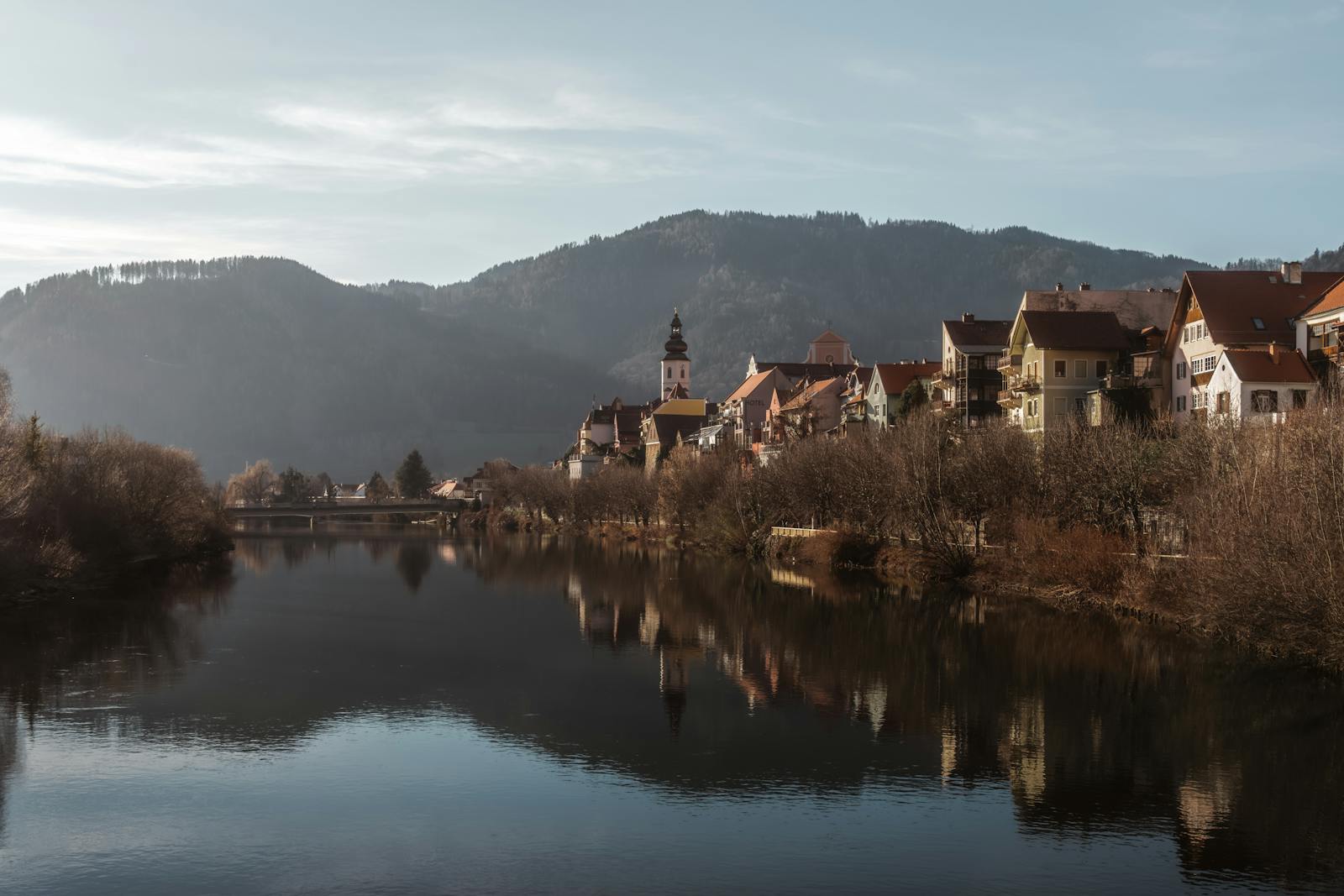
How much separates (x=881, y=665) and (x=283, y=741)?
2012 centimetres

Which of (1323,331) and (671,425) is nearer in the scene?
(1323,331)

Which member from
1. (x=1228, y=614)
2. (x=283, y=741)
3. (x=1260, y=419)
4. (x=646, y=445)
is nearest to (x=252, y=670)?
(x=283, y=741)

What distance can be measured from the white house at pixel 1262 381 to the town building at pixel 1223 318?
Answer: 2662mm

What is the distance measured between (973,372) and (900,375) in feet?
43.8

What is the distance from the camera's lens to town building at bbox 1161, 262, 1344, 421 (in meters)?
71.4

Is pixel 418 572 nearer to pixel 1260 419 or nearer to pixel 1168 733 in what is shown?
pixel 1260 419

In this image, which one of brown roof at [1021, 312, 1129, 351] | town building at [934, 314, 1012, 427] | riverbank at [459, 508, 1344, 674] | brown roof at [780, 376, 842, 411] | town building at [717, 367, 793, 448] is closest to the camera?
riverbank at [459, 508, 1344, 674]

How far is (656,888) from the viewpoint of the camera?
21.7 m

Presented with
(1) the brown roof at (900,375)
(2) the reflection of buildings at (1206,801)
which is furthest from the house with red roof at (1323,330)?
(2) the reflection of buildings at (1206,801)

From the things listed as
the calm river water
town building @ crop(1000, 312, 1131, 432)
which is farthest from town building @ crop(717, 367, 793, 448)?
the calm river water

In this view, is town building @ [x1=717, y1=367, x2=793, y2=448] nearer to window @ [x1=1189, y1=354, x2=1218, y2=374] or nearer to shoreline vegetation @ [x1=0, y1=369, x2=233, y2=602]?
shoreline vegetation @ [x1=0, y1=369, x2=233, y2=602]

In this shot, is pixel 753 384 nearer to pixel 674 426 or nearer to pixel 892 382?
pixel 674 426


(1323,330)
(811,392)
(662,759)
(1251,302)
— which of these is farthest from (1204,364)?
(811,392)

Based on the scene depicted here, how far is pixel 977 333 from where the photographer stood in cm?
9525
